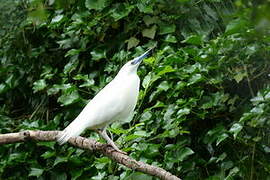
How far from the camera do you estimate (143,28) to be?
4.27 m

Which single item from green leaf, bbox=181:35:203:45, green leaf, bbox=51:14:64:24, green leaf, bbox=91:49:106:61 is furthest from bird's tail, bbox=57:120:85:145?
green leaf, bbox=51:14:64:24

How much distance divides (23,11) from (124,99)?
223 centimetres

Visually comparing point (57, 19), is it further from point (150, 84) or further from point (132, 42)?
point (150, 84)

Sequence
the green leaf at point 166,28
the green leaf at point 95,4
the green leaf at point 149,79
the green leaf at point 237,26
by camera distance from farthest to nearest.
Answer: the green leaf at point 95,4 → the green leaf at point 166,28 → the green leaf at point 149,79 → the green leaf at point 237,26

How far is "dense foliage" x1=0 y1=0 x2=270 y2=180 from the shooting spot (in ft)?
10.8

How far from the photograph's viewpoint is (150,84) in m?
3.70

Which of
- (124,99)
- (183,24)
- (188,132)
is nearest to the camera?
(124,99)

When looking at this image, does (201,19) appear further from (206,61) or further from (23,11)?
(23,11)

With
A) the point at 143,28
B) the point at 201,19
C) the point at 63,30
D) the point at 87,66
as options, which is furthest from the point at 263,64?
the point at 63,30

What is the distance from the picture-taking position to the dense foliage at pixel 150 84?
130 inches

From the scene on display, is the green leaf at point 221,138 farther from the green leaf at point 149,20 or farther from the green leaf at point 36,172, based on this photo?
the green leaf at point 36,172

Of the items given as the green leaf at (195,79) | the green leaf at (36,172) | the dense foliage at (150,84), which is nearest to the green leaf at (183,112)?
the dense foliage at (150,84)

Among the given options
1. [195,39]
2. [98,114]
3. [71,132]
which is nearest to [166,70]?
[195,39]

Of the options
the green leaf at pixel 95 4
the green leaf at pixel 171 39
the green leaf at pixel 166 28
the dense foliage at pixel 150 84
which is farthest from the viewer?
the green leaf at pixel 95 4
